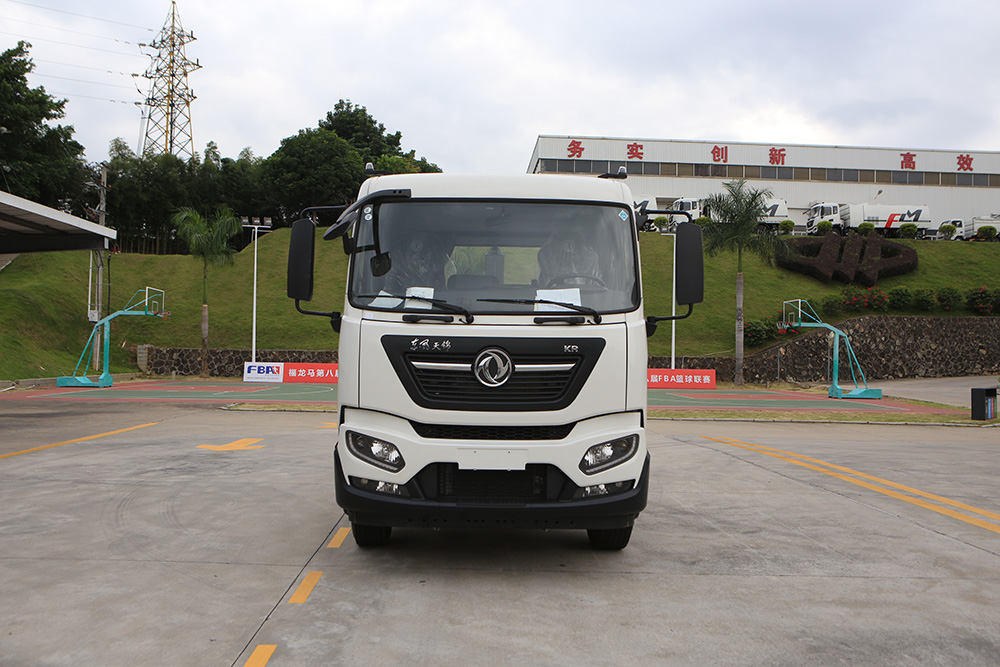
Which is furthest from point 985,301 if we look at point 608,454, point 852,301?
point 608,454

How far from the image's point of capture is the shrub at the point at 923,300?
42.3 metres

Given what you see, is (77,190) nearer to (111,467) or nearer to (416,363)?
(111,467)

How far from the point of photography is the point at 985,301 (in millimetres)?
42969

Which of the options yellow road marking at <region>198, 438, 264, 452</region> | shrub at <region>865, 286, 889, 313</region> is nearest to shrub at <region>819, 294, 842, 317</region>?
shrub at <region>865, 286, 889, 313</region>

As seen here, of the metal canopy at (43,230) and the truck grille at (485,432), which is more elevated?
the metal canopy at (43,230)

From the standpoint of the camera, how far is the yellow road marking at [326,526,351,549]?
6300 millimetres

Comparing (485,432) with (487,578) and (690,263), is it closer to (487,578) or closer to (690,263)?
(487,578)

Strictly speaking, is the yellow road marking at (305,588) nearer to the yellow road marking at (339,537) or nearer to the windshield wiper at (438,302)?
the yellow road marking at (339,537)

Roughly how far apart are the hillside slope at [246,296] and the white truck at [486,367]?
3183cm

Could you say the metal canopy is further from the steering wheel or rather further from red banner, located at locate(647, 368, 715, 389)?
red banner, located at locate(647, 368, 715, 389)

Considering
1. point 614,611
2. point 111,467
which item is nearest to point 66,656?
point 614,611

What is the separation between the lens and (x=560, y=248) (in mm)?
5707

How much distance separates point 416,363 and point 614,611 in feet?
6.65

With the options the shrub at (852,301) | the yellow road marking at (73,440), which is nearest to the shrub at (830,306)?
the shrub at (852,301)
